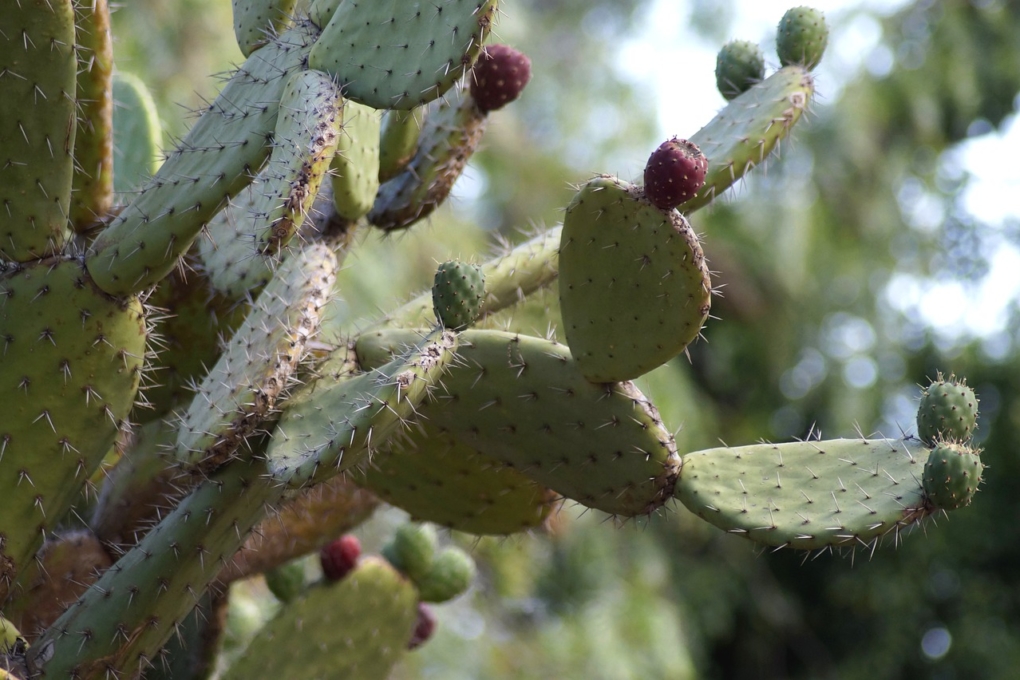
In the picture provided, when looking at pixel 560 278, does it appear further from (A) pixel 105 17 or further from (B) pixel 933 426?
(A) pixel 105 17

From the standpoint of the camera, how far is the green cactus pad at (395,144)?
169 centimetres

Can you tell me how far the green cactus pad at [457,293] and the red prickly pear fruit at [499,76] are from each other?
1.58 ft

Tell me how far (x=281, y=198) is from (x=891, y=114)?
302 inches

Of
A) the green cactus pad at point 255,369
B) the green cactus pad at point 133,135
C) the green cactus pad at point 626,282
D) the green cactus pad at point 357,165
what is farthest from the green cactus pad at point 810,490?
the green cactus pad at point 133,135

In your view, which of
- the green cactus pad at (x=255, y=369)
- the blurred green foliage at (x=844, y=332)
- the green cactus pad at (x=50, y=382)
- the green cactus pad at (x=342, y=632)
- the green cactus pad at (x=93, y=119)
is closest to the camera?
the green cactus pad at (x=50, y=382)

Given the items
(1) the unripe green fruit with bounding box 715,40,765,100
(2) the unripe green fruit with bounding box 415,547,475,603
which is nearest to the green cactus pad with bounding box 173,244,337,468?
(2) the unripe green fruit with bounding box 415,547,475,603

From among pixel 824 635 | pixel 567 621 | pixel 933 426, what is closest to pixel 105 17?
pixel 933 426

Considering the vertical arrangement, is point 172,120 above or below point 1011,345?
above

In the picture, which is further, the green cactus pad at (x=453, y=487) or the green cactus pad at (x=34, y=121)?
the green cactus pad at (x=453, y=487)

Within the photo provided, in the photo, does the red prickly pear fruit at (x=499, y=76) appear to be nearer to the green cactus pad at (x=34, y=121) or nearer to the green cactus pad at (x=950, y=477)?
the green cactus pad at (x=34, y=121)

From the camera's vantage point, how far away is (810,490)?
125 cm

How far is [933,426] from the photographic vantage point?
1.25 meters

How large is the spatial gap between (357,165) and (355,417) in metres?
0.54

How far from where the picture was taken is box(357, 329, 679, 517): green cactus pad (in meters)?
1.26
